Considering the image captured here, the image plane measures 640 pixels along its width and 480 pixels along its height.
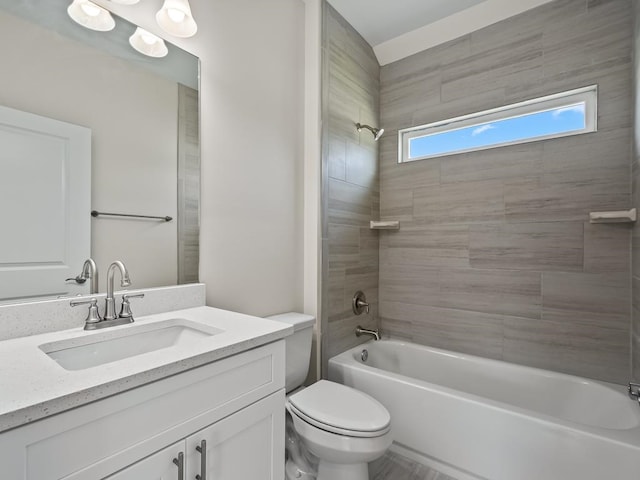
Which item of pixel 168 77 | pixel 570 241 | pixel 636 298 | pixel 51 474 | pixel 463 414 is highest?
pixel 168 77

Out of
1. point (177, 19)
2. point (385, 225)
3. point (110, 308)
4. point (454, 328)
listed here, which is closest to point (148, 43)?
point (177, 19)

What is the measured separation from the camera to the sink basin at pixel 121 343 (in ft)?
3.22

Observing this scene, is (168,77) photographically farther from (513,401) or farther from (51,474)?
(513,401)

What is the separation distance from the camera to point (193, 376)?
0.87 metres

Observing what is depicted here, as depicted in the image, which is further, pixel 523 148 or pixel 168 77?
pixel 523 148

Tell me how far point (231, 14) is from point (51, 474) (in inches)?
77.0

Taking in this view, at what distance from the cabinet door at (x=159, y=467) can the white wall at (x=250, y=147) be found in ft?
2.71

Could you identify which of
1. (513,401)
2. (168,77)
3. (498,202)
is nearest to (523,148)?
(498,202)

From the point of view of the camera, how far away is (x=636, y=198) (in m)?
1.63

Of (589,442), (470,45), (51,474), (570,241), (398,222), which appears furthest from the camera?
(398,222)

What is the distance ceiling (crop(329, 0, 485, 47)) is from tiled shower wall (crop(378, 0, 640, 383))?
8.5 inches

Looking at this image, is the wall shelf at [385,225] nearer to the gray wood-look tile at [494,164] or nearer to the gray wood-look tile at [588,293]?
the gray wood-look tile at [494,164]

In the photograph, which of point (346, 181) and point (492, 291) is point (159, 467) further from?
point (492, 291)

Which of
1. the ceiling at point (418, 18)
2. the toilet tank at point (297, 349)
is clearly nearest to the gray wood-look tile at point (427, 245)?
the toilet tank at point (297, 349)
